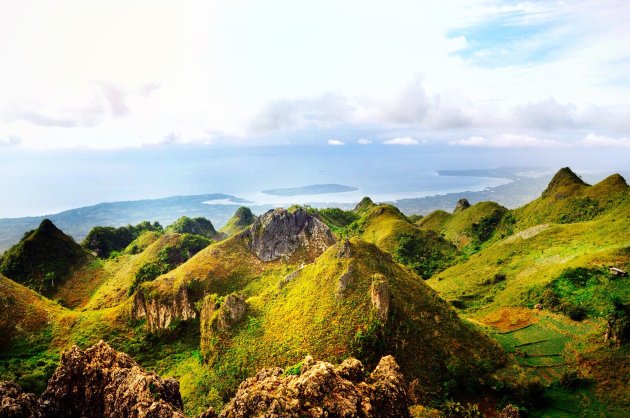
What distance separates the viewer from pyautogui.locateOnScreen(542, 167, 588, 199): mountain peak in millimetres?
100250

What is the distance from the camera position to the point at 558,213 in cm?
9419

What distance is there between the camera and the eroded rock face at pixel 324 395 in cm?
2016

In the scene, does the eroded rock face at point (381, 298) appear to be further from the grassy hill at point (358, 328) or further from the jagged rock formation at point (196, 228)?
the jagged rock formation at point (196, 228)

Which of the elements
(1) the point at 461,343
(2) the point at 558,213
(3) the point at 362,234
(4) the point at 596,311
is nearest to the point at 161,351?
(1) the point at 461,343

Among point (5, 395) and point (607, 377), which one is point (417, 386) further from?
point (5, 395)

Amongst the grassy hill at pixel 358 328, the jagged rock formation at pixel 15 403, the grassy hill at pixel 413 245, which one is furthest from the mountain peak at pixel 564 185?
the jagged rock formation at pixel 15 403

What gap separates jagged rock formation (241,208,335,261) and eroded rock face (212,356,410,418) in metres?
48.7

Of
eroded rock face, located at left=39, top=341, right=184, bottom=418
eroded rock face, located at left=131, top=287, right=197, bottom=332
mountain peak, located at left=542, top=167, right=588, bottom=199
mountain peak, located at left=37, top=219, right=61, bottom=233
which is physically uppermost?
mountain peak, located at left=542, top=167, right=588, bottom=199

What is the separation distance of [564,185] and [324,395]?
4399 inches

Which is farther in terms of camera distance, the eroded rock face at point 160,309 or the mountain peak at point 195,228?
the mountain peak at point 195,228

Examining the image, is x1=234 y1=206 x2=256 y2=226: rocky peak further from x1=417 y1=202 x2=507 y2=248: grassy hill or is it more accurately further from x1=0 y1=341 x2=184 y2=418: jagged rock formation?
x1=0 y1=341 x2=184 y2=418: jagged rock formation

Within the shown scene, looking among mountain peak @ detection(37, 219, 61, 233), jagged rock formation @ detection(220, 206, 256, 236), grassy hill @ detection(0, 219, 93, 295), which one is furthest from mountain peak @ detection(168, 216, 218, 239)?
grassy hill @ detection(0, 219, 93, 295)

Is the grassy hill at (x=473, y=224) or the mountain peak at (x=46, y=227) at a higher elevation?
the mountain peak at (x=46, y=227)

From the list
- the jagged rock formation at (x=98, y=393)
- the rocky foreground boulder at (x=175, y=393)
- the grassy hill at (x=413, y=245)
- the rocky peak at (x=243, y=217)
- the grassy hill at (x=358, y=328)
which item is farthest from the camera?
the rocky peak at (x=243, y=217)
